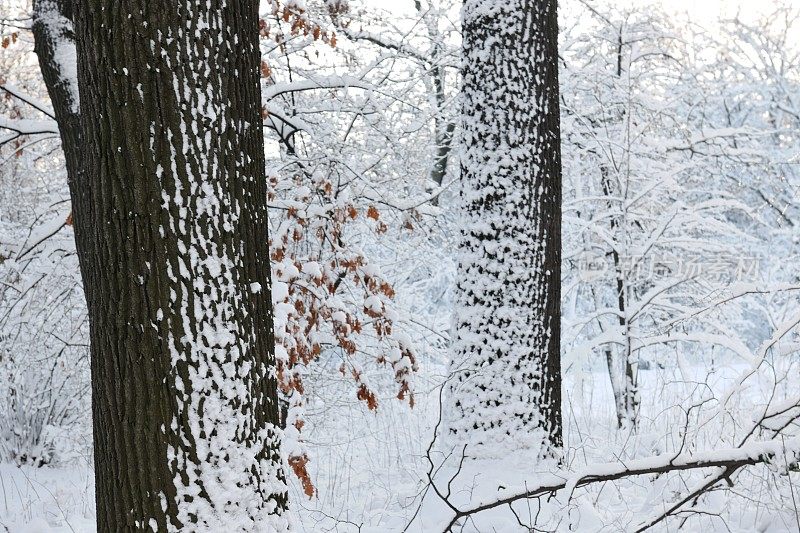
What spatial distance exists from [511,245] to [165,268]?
2.51 m

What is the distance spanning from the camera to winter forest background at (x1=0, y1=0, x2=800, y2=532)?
3.93 m

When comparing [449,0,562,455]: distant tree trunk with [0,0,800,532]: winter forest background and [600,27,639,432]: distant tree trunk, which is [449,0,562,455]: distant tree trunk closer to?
[0,0,800,532]: winter forest background

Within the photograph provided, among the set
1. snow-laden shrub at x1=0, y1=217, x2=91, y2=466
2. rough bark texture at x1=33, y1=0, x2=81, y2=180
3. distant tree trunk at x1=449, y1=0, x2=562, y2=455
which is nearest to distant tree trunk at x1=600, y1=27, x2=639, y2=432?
distant tree trunk at x1=449, y1=0, x2=562, y2=455

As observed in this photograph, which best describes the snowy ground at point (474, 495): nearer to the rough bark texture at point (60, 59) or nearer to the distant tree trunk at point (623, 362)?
the distant tree trunk at point (623, 362)

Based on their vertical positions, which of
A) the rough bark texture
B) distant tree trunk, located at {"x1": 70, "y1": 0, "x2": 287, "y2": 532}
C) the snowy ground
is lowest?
the snowy ground

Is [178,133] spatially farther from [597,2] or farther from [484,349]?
[597,2]

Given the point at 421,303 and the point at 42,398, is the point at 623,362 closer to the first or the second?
the point at 421,303

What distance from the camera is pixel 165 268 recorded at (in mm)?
2506

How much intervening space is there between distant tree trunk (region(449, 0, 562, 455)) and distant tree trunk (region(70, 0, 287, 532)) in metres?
2.14

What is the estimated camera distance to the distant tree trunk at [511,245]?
176 inches

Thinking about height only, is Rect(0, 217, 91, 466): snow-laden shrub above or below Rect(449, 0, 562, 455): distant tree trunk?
below

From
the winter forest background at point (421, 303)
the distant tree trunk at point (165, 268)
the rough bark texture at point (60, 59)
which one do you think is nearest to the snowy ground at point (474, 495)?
the winter forest background at point (421, 303)

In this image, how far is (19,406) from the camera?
7926mm

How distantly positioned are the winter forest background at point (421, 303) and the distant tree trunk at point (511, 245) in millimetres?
104
